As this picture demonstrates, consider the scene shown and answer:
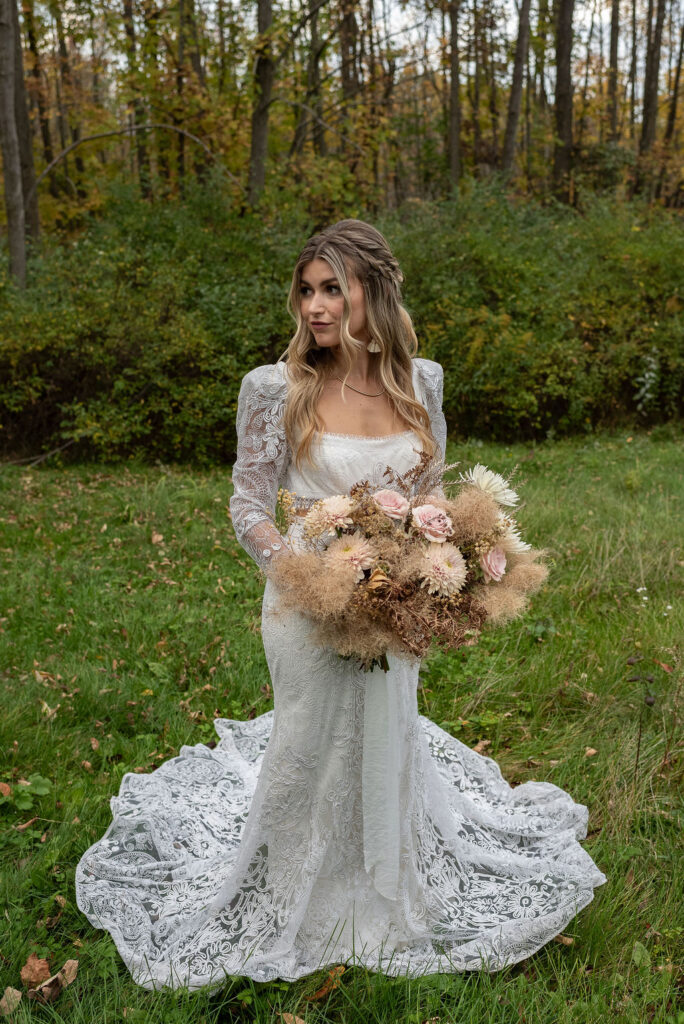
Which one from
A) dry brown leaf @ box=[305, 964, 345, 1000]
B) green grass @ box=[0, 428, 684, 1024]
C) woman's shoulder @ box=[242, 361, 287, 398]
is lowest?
green grass @ box=[0, 428, 684, 1024]

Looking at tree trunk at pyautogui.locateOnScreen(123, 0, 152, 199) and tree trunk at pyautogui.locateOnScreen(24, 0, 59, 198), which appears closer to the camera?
tree trunk at pyautogui.locateOnScreen(123, 0, 152, 199)

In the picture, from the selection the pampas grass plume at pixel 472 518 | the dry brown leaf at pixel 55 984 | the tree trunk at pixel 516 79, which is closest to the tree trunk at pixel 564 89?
the tree trunk at pixel 516 79

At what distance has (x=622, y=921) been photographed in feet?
10.0

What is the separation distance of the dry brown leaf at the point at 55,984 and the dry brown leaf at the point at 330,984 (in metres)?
0.80

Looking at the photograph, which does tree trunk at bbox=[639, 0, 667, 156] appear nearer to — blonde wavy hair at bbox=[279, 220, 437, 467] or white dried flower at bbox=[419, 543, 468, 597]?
blonde wavy hair at bbox=[279, 220, 437, 467]

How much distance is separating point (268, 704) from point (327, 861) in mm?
1882

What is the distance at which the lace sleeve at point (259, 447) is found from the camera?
9.23 feet

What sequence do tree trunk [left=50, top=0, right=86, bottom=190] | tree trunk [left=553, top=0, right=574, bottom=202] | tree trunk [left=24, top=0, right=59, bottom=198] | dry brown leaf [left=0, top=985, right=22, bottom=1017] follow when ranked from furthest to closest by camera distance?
1. tree trunk [left=50, top=0, right=86, bottom=190]
2. tree trunk [left=24, top=0, right=59, bottom=198]
3. tree trunk [left=553, top=0, right=574, bottom=202]
4. dry brown leaf [left=0, top=985, right=22, bottom=1017]

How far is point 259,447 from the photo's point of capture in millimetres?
2852

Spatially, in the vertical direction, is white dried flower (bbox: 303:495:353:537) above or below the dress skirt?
above

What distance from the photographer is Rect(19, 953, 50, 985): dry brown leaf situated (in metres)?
2.74

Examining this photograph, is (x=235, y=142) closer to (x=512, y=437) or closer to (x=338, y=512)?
(x=512, y=437)

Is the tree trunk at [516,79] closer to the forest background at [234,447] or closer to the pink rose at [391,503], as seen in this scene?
the forest background at [234,447]

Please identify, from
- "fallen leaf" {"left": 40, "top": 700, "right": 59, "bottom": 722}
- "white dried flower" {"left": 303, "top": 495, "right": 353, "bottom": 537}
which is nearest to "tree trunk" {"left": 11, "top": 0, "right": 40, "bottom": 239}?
"fallen leaf" {"left": 40, "top": 700, "right": 59, "bottom": 722}
